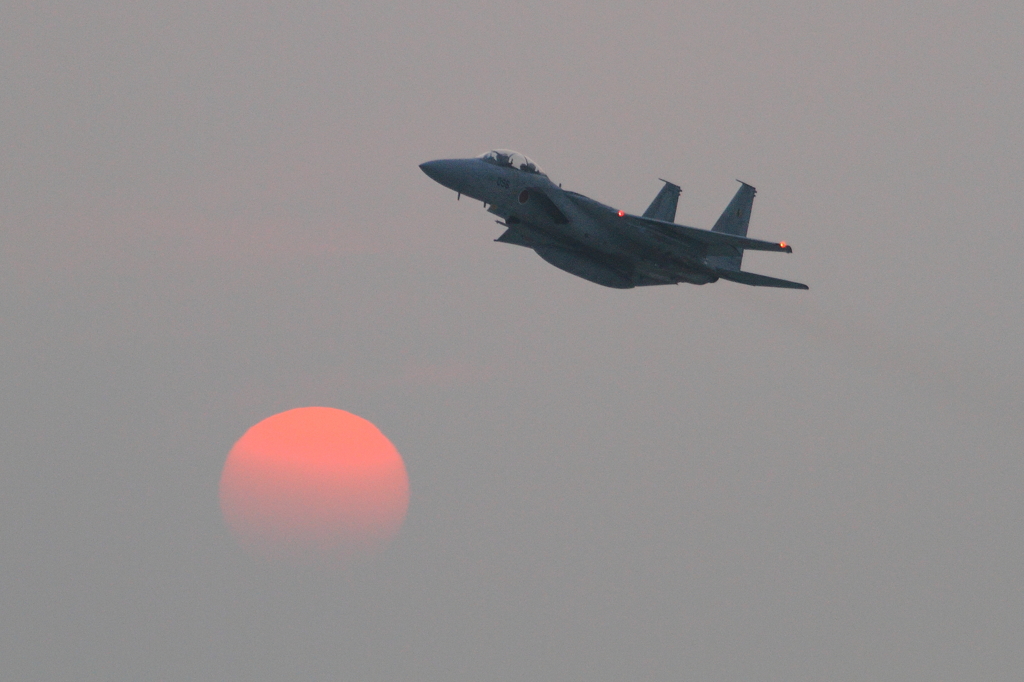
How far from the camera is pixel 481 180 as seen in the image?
156 ft

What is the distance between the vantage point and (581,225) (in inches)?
1875

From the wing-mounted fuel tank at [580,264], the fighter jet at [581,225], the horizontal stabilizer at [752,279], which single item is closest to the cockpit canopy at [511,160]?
the fighter jet at [581,225]

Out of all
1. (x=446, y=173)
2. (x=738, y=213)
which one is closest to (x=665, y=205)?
(x=738, y=213)

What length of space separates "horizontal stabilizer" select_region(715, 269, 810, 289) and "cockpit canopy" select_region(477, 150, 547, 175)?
24.2ft

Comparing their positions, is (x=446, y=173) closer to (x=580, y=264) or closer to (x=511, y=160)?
(x=511, y=160)

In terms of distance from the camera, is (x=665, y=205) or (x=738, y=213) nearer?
(x=665, y=205)

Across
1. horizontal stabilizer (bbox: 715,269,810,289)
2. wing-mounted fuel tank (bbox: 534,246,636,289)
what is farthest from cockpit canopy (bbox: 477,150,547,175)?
horizontal stabilizer (bbox: 715,269,810,289)

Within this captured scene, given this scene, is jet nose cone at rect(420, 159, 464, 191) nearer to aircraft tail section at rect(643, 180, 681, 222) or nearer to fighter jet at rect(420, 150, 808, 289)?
fighter jet at rect(420, 150, 808, 289)

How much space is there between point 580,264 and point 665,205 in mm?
3716

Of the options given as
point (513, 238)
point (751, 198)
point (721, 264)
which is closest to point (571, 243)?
point (513, 238)

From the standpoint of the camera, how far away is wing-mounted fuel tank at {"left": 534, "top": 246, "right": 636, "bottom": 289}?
49406 millimetres

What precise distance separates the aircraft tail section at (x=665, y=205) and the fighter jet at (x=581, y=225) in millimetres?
36

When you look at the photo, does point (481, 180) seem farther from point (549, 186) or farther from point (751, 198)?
point (751, 198)

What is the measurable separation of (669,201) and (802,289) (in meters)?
5.78
